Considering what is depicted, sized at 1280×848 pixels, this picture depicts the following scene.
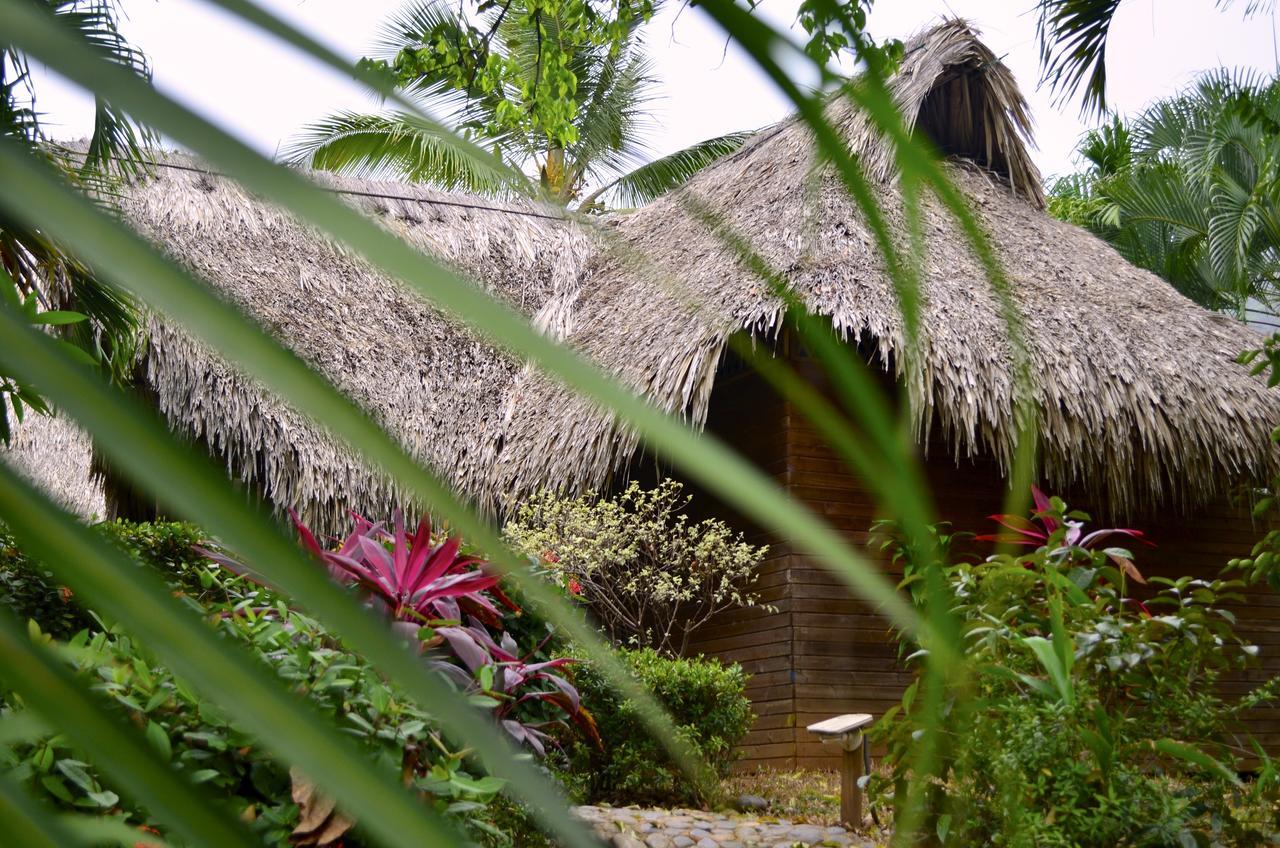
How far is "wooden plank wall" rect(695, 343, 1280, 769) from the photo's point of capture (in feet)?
23.1

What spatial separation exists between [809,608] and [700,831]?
9.91 ft

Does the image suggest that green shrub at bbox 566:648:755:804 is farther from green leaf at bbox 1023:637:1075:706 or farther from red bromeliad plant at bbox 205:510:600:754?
green leaf at bbox 1023:637:1075:706

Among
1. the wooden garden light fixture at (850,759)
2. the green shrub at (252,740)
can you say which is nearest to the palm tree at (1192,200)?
the wooden garden light fixture at (850,759)

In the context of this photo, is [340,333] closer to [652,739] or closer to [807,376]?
[807,376]

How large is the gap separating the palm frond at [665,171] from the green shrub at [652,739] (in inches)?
470

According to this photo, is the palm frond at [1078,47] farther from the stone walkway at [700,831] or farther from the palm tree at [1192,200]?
the palm tree at [1192,200]

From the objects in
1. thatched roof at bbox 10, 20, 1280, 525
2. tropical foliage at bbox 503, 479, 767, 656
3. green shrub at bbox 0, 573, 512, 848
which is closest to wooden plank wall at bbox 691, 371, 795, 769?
tropical foliage at bbox 503, 479, 767, 656

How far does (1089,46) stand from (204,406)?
5.90 metres

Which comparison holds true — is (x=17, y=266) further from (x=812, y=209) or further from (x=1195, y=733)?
(x=812, y=209)

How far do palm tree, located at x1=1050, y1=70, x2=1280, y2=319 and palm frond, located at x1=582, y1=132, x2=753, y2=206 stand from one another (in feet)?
19.1

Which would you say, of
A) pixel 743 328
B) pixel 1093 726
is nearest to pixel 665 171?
pixel 743 328

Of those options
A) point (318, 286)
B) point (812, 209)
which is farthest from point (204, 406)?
point (812, 209)

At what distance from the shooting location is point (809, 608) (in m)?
7.16

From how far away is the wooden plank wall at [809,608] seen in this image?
7.04 metres
